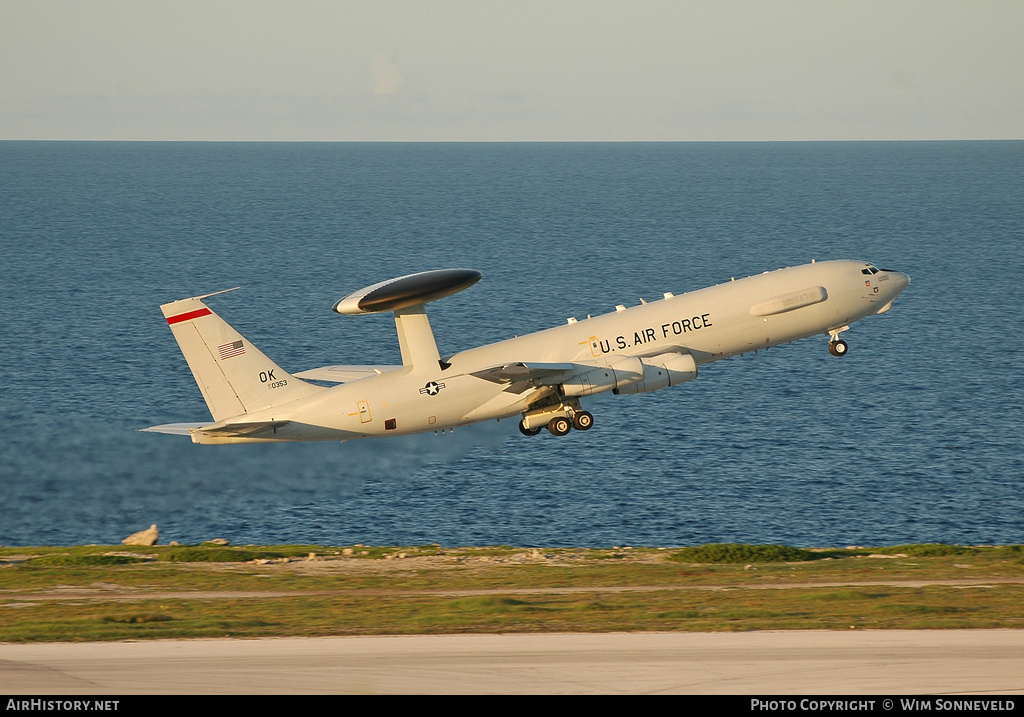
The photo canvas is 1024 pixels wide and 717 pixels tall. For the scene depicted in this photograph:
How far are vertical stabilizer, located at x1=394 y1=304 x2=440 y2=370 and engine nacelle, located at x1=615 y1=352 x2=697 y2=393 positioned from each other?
9.39 m

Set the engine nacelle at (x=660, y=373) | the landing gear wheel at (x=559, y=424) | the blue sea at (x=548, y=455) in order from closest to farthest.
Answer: the engine nacelle at (x=660, y=373), the landing gear wheel at (x=559, y=424), the blue sea at (x=548, y=455)

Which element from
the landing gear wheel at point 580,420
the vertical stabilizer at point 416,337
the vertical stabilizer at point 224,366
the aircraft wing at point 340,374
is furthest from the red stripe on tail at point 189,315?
the landing gear wheel at point 580,420

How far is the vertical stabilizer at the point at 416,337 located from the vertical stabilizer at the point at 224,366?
16.8ft

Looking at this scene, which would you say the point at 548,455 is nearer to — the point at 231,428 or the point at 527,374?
A: the point at 527,374

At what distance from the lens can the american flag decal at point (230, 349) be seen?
2162 inches

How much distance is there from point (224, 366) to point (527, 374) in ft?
47.4

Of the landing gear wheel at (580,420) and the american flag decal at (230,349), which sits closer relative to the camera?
the american flag decal at (230,349)

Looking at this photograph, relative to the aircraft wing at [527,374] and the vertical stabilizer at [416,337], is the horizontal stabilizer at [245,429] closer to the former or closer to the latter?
the vertical stabilizer at [416,337]

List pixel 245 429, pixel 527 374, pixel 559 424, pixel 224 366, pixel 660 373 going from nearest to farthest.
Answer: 1. pixel 245 429
2. pixel 527 374
3. pixel 224 366
4. pixel 660 373
5. pixel 559 424

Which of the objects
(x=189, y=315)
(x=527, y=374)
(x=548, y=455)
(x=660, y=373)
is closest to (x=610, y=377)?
(x=660, y=373)

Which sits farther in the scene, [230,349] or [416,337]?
[230,349]

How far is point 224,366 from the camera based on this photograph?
54844 mm

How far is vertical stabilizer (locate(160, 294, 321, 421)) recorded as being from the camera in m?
54.2
